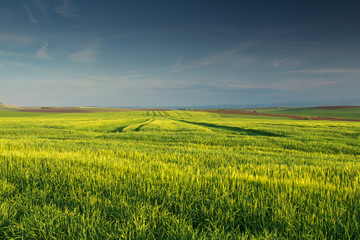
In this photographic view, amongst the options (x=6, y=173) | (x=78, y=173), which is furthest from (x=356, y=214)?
(x=6, y=173)

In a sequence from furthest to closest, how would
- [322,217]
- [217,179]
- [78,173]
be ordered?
1. [78,173]
2. [217,179]
3. [322,217]

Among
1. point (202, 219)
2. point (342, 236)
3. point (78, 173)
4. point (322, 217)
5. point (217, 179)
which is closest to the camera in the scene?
point (342, 236)

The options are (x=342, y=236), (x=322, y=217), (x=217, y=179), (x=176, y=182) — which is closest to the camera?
(x=342, y=236)

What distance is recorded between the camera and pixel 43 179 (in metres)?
3.34

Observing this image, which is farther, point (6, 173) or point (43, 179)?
point (6, 173)

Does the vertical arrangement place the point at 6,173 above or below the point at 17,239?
above

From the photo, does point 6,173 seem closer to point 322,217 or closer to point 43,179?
point 43,179

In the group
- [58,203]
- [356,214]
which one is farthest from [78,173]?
[356,214]

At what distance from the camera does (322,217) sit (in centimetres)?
218

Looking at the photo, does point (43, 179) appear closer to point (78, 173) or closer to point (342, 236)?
point (78, 173)

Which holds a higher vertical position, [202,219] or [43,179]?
[43,179]

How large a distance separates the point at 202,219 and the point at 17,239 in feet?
7.89

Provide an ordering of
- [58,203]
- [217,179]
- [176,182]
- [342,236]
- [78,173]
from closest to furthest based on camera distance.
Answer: [342,236], [58,203], [176,182], [217,179], [78,173]

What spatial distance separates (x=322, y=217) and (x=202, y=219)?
162 cm
